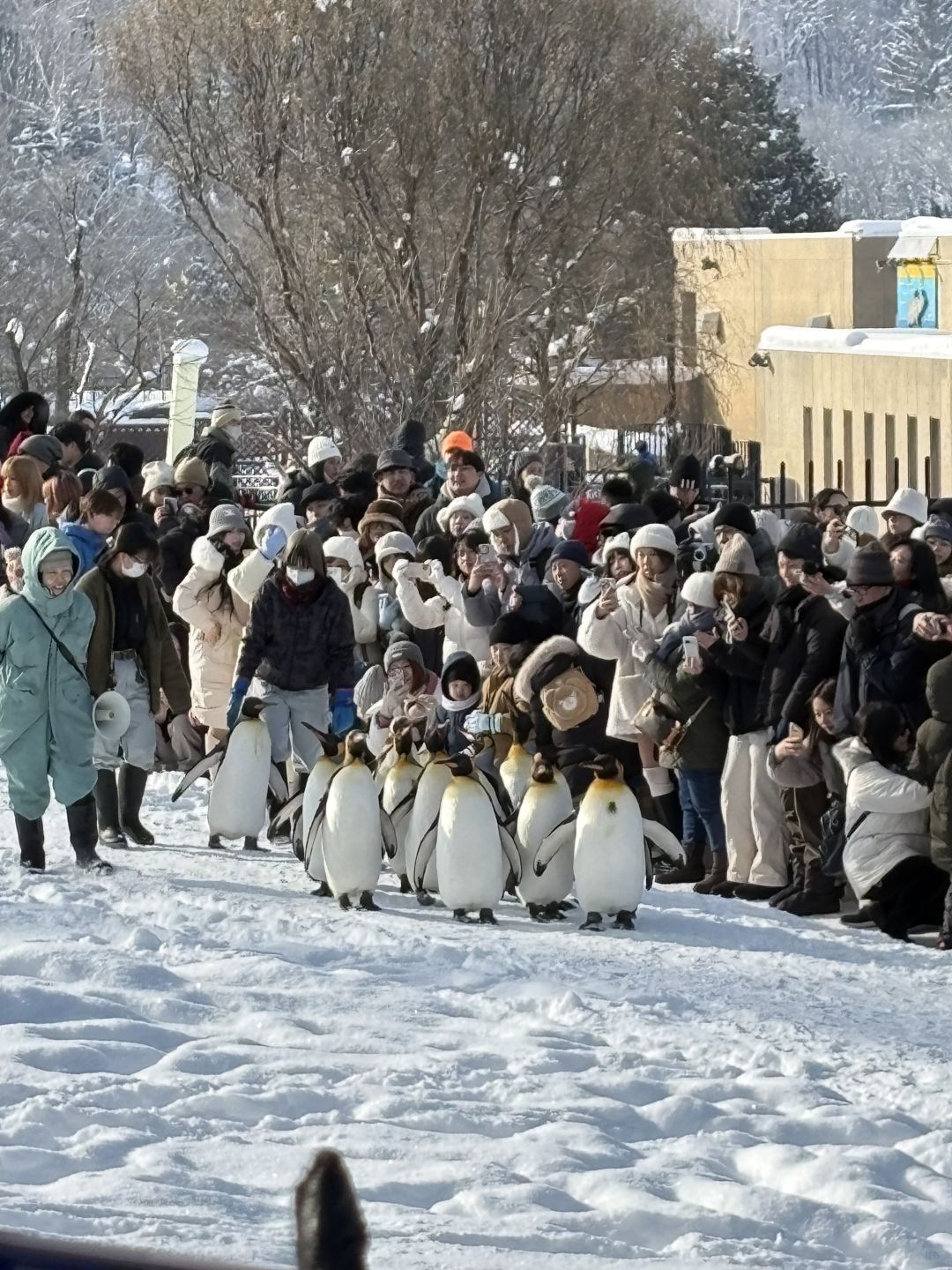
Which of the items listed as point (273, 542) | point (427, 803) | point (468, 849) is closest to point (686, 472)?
point (273, 542)

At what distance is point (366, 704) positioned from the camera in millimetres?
10711

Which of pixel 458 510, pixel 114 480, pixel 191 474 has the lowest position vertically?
pixel 458 510

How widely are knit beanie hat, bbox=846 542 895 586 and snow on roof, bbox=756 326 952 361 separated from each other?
64.7ft

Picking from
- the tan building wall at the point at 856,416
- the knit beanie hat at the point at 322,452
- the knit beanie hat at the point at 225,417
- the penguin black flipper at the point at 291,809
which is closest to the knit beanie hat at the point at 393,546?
the penguin black flipper at the point at 291,809

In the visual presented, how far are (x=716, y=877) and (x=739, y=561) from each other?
1367mm

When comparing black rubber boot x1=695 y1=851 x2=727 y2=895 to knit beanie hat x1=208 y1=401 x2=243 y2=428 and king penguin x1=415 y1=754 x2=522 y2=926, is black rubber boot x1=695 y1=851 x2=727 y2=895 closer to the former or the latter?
king penguin x1=415 y1=754 x2=522 y2=926

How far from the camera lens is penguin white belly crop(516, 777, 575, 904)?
8.48 meters

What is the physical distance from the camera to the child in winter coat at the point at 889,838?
8.48 meters

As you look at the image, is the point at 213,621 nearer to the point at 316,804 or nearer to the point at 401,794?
the point at 316,804

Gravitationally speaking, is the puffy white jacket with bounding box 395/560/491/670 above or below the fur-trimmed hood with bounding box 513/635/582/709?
above

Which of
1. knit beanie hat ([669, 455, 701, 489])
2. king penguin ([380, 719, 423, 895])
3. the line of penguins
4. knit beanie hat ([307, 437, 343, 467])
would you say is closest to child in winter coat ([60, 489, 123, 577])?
the line of penguins

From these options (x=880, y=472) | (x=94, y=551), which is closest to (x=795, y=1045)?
(x=94, y=551)

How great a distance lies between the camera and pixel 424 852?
344 inches

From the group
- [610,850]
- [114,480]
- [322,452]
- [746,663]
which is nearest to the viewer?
[610,850]
